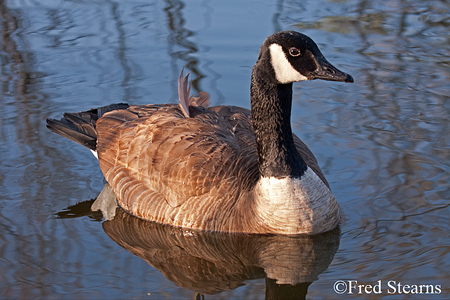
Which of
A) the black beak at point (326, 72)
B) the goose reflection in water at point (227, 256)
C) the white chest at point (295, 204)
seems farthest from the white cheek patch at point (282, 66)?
the goose reflection in water at point (227, 256)

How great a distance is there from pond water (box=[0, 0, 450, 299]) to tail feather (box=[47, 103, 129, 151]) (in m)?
0.37

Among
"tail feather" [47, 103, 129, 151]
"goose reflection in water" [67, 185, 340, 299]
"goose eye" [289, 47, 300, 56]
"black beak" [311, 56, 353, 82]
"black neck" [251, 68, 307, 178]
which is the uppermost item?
"goose eye" [289, 47, 300, 56]

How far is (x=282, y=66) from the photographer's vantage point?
6523mm

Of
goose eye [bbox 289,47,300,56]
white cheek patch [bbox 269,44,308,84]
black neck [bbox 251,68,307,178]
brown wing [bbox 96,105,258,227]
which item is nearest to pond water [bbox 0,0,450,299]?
brown wing [bbox 96,105,258,227]

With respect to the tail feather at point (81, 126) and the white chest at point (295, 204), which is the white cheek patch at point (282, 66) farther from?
the tail feather at point (81, 126)

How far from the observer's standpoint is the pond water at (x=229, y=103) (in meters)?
6.30

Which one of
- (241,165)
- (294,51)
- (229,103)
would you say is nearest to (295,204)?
(241,165)

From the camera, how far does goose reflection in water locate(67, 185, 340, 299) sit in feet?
20.6

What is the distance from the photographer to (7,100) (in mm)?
9961

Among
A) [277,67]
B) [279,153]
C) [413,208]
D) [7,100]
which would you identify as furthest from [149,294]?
[7,100]

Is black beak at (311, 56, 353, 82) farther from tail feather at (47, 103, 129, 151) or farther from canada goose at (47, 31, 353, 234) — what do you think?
tail feather at (47, 103, 129, 151)

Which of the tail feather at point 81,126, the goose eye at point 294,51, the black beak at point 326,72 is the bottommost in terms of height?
the tail feather at point 81,126

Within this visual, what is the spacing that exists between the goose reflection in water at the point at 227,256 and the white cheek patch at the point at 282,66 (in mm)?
1649

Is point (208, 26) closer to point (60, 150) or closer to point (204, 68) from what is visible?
point (204, 68)
